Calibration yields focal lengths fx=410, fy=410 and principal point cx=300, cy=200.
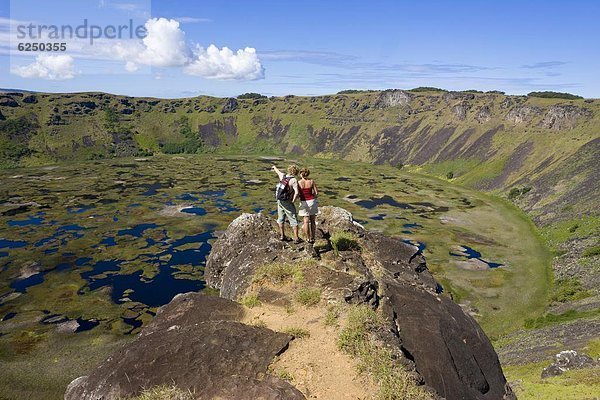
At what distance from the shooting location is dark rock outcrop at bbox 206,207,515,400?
717 inches

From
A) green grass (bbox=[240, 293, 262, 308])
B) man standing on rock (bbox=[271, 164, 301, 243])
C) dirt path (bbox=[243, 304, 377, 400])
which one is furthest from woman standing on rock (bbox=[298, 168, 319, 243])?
dirt path (bbox=[243, 304, 377, 400])

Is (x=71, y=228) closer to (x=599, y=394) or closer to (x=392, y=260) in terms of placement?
(x=392, y=260)

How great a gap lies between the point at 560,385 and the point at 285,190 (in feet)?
89.8

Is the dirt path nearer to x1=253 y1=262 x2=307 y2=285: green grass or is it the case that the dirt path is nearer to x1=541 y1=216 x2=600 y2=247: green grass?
x1=253 y1=262 x2=307 y2=285: green grass

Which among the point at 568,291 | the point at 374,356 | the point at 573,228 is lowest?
the point at 568,291

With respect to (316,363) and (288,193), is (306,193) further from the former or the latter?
(316,363)

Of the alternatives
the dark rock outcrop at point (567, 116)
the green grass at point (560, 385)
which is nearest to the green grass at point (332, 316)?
the green grass at point (560, 385)

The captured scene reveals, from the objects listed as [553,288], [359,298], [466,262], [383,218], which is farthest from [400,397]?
[383,218]

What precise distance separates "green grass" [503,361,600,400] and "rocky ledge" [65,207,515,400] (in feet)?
34.1

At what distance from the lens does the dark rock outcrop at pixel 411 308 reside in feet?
59.7

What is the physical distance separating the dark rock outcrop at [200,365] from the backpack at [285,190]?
8099mm

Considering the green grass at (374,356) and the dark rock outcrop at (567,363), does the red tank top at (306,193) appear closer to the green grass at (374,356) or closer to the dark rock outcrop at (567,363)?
the green grass at (374,356)

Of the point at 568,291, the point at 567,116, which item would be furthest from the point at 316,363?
the point at 567,116

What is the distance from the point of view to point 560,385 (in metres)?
31.9
